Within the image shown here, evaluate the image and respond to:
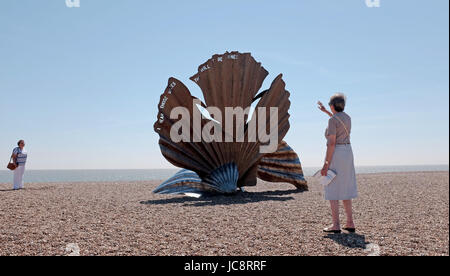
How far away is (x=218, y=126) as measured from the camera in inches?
360

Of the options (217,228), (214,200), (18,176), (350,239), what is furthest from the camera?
(18,176)

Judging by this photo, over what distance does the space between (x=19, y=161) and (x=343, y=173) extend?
10.8m

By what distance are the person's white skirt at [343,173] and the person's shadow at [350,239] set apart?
Result: 1.54 ft

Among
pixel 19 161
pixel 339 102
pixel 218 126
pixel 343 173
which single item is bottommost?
pixel 343 173

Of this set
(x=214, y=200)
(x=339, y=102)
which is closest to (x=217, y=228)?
(x=339, y=102)

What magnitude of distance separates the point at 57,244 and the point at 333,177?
128 inches

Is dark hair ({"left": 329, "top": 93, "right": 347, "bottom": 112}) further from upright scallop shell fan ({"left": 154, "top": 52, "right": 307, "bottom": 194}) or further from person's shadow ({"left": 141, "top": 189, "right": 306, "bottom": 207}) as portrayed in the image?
upright scallop shell fan ({"left": 154, "top": 52, "right": 307, "bottom": 194})

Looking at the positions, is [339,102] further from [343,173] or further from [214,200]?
[214,200]

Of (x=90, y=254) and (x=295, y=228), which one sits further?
(x=295, y=228)

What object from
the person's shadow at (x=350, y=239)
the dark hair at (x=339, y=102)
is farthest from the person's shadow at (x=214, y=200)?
the dark hair at (x=339, y=102)
